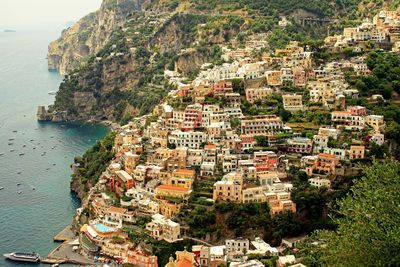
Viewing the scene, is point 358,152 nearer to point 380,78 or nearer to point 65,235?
point 380,78

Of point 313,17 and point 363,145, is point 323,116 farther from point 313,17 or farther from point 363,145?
point 313,17

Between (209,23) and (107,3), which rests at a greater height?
(107,3)

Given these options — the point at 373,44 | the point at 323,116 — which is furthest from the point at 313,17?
the point at 323,116

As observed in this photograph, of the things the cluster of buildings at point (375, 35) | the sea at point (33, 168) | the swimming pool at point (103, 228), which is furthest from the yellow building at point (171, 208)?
the cluster of buildings at point (375, 35)

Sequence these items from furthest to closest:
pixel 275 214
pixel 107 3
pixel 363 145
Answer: pixel 107 3 < pixel 363 145 < pixel 275 214

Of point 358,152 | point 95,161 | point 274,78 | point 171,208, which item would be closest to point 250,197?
point 171,208

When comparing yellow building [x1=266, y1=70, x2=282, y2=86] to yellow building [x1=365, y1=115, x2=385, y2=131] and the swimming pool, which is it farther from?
the swimming pool
